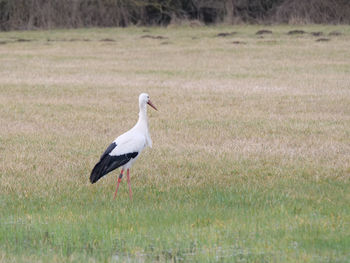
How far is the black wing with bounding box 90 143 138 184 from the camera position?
7.06m

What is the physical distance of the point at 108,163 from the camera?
23.5 feet

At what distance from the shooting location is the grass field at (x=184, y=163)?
5.61 meters

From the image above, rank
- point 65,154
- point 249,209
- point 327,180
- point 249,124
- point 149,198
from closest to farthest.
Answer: point 249,209, point 149,198, point 327,180, point 65,154, point 249,124

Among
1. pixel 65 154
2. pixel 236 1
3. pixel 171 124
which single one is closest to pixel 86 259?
pixel 65 154

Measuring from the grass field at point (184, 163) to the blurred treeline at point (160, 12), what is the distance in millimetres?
14220

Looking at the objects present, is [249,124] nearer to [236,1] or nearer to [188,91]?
[188,91]

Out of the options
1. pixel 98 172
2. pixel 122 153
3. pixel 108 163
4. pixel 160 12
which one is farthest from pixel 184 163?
pixel 160 12

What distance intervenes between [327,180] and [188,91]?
8671mm

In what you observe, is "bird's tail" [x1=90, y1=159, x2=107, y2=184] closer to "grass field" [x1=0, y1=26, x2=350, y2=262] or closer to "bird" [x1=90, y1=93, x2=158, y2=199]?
"bird" [x1=90, y1=93, x2=158, y2=199]

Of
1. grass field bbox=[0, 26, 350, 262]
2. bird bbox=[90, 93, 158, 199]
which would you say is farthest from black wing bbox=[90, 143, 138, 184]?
grass field bbox=[0, 26, 350, 262]

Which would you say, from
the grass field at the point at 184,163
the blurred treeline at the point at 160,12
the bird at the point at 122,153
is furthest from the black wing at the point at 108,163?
the blurred treeline at the point at 160,12

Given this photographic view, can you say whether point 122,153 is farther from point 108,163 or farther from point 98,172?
point 98,172

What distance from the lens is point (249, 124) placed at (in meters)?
12.1

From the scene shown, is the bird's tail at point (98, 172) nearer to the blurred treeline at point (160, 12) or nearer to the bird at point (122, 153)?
the bird at point (122, 153)
